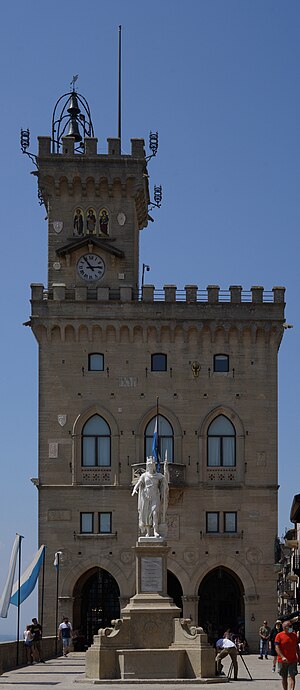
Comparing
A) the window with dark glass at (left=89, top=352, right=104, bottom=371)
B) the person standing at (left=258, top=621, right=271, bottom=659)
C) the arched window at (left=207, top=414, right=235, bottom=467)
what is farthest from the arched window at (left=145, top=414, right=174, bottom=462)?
the person standing at (left=258, top=621, right=271, bottom=659)

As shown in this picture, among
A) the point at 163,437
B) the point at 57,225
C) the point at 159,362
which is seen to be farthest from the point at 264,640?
the point at 57,225

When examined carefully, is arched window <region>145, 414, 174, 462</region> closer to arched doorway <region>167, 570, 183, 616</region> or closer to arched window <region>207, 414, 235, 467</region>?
arched window <region>207, 414, 235, 467</region>

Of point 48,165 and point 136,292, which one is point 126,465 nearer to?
point 136,292

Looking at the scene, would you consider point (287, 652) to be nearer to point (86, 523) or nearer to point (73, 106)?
point (86, 523)

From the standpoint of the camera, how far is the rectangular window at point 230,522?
6700 cm

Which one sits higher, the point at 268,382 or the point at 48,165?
the point at 48,165

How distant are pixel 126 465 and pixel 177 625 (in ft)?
90.7

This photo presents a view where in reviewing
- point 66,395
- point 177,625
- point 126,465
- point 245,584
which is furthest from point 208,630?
point 177,625

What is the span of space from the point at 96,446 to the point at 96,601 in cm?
782

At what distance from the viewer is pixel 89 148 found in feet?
237

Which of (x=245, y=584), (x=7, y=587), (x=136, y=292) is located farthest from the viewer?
(x=136, y=292)

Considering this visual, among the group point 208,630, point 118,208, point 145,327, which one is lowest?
point 208,630

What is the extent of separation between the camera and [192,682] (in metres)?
37.5

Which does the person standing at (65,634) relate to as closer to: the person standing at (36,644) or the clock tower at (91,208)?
the person standing at (36,644)
